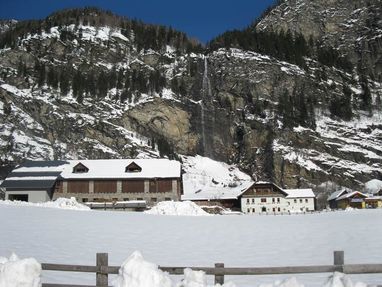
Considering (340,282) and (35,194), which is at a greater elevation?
(35,194)

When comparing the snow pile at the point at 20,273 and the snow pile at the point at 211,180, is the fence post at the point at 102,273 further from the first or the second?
the snow pile at the point at 211,180

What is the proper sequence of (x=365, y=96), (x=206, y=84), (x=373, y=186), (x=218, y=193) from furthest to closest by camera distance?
(x=365, y=96) → (x=206, y=84) → (x=373, y=186) → (x=218, y=193)

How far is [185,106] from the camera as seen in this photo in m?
145

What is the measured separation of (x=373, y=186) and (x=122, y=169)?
231 feet

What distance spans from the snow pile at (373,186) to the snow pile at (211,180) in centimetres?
3131

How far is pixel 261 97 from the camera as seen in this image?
475ft

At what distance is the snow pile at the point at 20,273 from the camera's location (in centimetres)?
811

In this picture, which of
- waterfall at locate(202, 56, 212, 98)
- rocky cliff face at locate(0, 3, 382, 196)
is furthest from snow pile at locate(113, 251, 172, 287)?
waterfall at locate(202, 56, 212, 98)

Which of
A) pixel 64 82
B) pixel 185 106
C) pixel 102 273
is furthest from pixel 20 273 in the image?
pixel 64 82

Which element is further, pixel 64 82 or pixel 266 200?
pixel 64 82

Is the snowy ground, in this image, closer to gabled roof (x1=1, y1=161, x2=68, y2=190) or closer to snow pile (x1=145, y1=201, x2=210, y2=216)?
snow pile (x1=145, y1=201, x2=210, y2=216)

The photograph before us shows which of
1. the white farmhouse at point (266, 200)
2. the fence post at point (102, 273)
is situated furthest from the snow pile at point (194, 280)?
the white farmhouse at point (266, 200)

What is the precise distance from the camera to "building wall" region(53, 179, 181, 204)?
3282 inches

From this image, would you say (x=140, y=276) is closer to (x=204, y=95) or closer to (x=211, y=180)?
(x=211, y=180)
